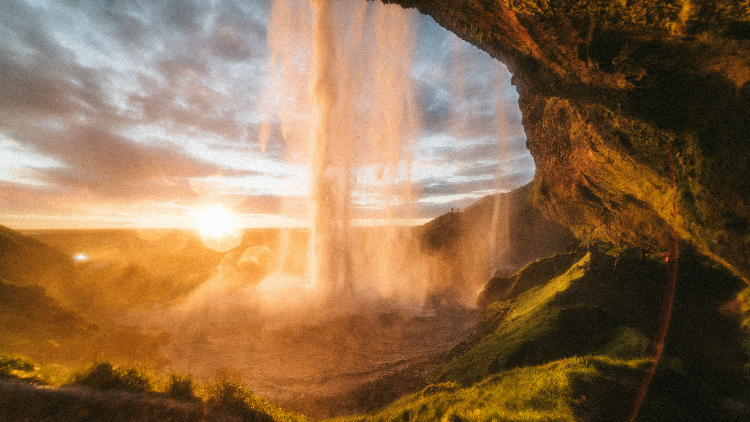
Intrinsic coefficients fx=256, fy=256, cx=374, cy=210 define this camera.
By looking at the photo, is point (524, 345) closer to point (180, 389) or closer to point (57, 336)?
point (180, 389)

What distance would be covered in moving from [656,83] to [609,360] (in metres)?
8.89

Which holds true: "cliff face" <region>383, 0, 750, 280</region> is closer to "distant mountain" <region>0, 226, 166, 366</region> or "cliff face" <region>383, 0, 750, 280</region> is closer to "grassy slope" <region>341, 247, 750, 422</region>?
"grassy slope" <region>341, 247, 750, 422</region>

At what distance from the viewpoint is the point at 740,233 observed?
7934 millimetres

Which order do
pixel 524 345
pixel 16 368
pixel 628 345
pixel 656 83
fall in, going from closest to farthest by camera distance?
pixel 656 83
pixel 16 368
pixel 628 345
pixel 524 345

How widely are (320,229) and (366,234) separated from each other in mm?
20036

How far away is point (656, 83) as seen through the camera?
7.57 m

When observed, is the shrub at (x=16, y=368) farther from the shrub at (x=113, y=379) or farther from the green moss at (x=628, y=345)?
the green moss at (x=628, y=345)

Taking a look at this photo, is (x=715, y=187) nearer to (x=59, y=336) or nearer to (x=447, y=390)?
(x=447, y=390)

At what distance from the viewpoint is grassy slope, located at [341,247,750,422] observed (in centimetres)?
712

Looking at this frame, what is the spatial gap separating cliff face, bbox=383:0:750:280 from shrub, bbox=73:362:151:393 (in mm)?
16976

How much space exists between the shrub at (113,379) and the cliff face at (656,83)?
16976 millimetres

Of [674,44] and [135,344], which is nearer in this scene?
[674,44]

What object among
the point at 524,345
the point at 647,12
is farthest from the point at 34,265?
the point at 647,12

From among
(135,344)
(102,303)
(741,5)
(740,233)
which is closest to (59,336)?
(135,344)
